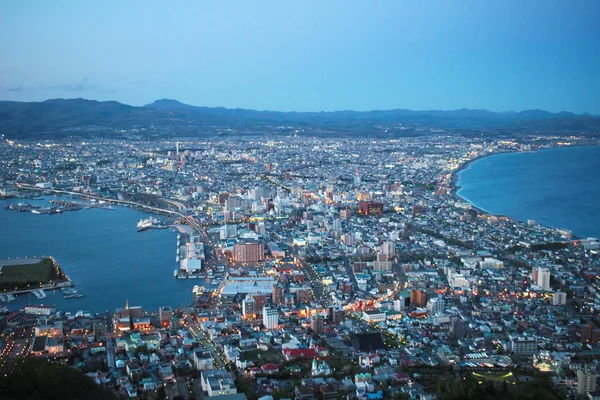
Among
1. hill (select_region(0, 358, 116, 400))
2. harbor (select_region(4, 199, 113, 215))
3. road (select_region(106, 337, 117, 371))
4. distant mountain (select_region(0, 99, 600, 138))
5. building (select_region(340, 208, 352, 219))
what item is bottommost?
road (select_region(106, 337, 117, 371))

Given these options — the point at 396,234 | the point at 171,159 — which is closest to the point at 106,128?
the point at 171,159

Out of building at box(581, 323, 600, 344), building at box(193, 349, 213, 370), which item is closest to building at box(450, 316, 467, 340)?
Result: building at box(581, 323, 600, 344)

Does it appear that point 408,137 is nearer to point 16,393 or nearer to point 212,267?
point 212,267

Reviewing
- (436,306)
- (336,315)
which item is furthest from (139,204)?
(436,306)

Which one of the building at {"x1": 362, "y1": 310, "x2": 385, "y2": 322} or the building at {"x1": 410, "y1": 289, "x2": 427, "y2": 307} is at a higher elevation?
the building at {"x1": 410, "y1": 289, "x2": 427, "y2": 307}

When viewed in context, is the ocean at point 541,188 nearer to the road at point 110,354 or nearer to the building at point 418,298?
the building at point 418,298

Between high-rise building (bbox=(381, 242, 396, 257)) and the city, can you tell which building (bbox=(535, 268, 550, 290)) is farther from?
high-rise building (bbox=(381, 242, 396, 257))
